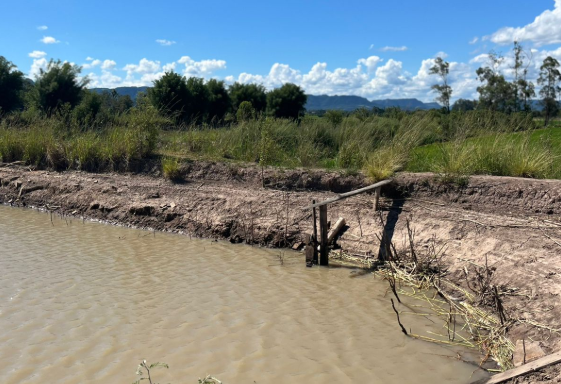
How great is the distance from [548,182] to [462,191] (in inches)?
52.9

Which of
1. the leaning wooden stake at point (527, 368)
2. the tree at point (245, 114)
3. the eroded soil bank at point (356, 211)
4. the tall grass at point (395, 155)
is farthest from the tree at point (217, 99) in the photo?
the leaning wooden stake at point (527, 368)

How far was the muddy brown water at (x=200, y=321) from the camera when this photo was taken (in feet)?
14.5

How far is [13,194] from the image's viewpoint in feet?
39.1

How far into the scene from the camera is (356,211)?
27.8ft

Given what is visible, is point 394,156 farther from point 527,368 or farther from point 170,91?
point 170,91

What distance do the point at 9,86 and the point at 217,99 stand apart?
38.7 feet

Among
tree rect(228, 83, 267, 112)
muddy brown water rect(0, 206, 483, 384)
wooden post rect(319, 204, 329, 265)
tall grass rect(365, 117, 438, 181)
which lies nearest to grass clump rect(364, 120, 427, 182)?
tall grass rect(365, 117, 438, 181)

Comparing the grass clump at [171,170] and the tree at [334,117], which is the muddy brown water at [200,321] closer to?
the grass clump at [171,170]

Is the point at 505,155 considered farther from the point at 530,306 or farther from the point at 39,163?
the point at 39,163


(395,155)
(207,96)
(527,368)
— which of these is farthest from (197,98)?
(527,368)

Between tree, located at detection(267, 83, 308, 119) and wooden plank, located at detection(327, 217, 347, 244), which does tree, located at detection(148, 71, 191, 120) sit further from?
wooden plank, located at detection(327, 217, 347, 244)

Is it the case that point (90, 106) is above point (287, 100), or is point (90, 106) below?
below

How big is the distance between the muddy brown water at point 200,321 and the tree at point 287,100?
2198 cm

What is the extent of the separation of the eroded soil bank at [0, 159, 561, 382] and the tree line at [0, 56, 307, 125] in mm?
9456
